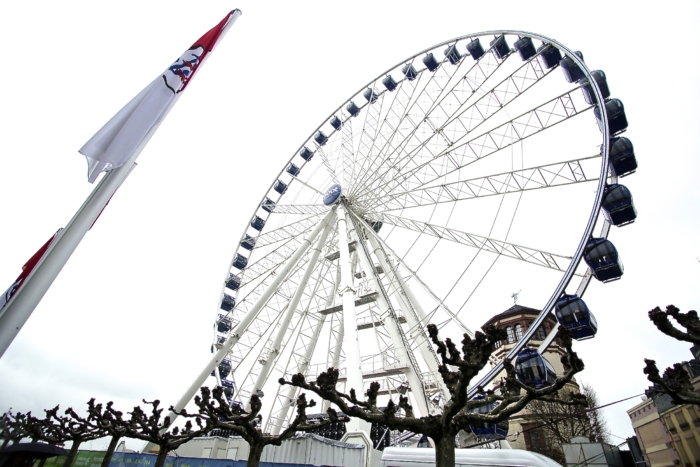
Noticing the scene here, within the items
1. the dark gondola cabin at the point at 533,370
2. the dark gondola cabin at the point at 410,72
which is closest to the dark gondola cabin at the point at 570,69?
the dark gondola cabin at the point at 410,72

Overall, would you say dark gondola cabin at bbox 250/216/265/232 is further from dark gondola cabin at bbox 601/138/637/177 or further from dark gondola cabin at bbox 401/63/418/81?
dark gondola cabin at bbox 601/138/637/177

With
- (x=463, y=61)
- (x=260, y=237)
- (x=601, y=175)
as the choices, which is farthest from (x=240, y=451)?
(x=463, y=61)

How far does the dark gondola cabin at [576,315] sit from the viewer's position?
476 inches

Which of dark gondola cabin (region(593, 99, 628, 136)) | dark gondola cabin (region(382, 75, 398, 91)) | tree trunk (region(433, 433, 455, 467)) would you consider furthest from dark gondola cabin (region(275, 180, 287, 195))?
tree trunk (region(433, 433, 455, 467))

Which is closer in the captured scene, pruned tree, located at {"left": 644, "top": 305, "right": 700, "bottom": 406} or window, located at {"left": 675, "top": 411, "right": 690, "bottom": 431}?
pruned tree, located at {"left": 644, "top": 305, "right": 700, "bottom": 406}

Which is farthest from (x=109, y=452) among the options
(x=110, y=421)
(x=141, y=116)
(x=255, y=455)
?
(x=141, y=116)

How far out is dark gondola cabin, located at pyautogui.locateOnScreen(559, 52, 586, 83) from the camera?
1566 centimetres

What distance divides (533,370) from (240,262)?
65.5 feet

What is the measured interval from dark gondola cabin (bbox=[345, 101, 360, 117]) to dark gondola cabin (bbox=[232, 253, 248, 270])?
484 inches

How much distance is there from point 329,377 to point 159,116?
5.39 meters

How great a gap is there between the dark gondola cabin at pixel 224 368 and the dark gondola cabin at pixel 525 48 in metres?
22.3

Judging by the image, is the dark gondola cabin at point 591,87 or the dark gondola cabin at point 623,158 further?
the dark gondola cabin at point 591,87

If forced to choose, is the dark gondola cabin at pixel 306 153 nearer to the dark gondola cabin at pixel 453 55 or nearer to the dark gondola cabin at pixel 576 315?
the dark gondola cabin at pixel 453 55

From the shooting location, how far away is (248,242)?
26.6 metres
